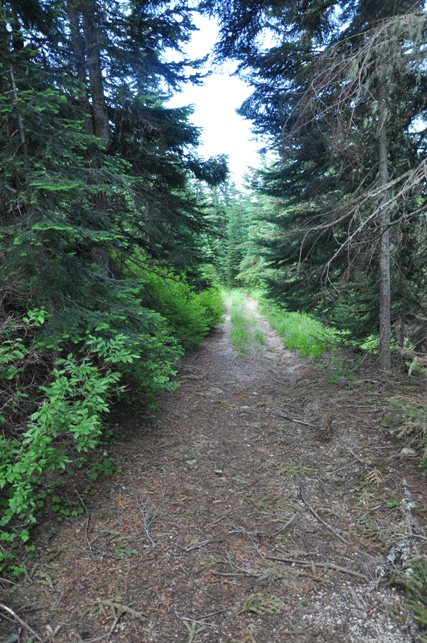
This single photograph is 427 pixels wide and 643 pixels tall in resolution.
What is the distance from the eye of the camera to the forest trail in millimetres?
2537

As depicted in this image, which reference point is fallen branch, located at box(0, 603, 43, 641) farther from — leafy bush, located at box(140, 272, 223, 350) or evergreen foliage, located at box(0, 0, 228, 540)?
leafy bush, located at box(140, 272, 223, 350)

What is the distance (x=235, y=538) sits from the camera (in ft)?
11.1

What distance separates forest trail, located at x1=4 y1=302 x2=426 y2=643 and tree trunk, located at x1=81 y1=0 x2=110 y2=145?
5.64 m

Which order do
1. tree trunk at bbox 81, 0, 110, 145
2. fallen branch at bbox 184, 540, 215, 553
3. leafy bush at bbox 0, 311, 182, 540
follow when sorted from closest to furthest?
leafy bush at bbox 0, 311, 182, 540 < fallen branch at bbox 184, 540, 215, 553 < tree trunk at bbox 81, 0, 110, 145

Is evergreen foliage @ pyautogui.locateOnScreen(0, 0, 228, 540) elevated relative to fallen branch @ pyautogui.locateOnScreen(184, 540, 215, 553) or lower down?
elevated

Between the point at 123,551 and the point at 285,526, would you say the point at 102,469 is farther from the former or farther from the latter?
the point at 285,526

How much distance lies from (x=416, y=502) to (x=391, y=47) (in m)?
5.87

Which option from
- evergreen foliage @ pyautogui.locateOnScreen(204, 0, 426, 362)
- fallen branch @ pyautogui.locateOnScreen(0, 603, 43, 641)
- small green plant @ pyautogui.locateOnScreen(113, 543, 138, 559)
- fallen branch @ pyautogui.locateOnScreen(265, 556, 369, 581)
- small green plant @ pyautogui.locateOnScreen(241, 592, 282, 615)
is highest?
evergreen foliage @ pyautogui.locateOnScreen(204, 0, 426, 362)

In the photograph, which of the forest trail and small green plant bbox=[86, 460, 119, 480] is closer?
the forest trail

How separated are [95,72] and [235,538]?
8180 mm

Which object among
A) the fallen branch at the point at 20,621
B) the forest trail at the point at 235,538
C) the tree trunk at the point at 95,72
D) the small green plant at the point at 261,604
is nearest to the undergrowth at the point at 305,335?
the forest trail at the point at 235,538

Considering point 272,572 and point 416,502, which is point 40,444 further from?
point 416,502

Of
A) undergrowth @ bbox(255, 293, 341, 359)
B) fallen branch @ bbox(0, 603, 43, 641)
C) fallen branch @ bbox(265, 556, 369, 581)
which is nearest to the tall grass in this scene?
undergrowth @ bbox(255, 293, 341, 359)

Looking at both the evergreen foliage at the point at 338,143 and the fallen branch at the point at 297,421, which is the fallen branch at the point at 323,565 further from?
the evergreen foliage at the point at 338,143
